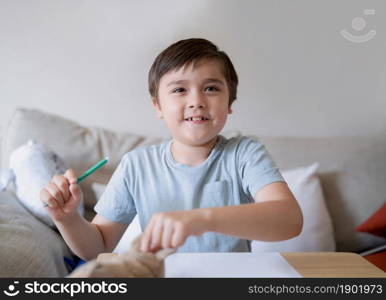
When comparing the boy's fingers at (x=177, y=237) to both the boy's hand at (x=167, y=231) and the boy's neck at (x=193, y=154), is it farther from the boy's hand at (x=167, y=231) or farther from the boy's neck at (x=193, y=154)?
the boy's neck at (x=193, y=154)

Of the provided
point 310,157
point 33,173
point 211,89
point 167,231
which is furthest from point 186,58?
point 310,157

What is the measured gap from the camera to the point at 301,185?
1382 mm

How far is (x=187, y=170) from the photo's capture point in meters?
0.91

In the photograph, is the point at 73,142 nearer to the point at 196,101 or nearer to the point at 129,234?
the point at 129,234

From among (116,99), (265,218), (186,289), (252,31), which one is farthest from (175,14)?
(186,289)

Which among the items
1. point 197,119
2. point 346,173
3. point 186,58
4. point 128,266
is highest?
point 186,58

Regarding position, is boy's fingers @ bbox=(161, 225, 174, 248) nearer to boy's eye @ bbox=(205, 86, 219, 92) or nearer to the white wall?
boy's eye @ bbox=(205, 86, 219, 92)

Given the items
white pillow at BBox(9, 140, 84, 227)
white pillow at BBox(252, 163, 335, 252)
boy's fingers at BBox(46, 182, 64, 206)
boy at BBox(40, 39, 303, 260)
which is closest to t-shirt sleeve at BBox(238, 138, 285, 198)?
boy at BBox(40, 39, 303, 260)

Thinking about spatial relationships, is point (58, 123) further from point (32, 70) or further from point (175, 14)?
point (175, 14)

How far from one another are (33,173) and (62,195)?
59 centimetres

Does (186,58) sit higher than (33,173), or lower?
higher

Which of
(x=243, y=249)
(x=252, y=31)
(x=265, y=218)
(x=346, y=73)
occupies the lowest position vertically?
(x=243, y=249)

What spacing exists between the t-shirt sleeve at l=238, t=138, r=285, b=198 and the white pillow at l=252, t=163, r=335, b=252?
453 mm

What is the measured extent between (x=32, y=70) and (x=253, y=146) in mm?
1127
